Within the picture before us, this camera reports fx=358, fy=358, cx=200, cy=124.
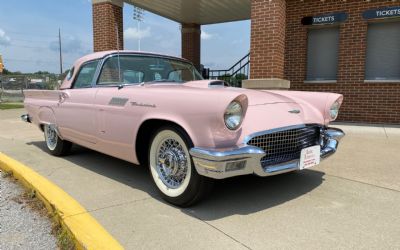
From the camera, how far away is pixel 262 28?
314 inches

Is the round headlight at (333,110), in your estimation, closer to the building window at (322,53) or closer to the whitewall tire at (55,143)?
the whitewall tire at (55,143)

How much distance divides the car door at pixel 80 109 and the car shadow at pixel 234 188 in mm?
480

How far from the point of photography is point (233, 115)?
2.88 m

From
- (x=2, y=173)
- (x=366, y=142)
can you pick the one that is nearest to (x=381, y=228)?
(x=366, y=142)

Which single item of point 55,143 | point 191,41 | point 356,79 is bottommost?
point 55,143

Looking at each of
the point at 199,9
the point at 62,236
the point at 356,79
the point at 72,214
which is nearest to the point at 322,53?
the point at 356,79

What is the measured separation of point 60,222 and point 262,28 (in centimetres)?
643

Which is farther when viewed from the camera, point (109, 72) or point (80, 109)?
point (80, 109)

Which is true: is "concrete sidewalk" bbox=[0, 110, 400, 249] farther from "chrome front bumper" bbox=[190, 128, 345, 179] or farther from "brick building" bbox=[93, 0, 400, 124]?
"brick building" bbox=[93, 0, 400, 124]

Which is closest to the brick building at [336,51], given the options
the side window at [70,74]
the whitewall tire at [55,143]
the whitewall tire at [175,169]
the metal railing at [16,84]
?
the side window at [70,74]

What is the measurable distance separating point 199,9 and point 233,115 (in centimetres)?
1066

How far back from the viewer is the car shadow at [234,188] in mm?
3160

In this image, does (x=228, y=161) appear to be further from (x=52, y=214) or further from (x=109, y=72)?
(x=109, y=72)

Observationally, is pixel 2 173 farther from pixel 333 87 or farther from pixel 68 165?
pixel 333 87
